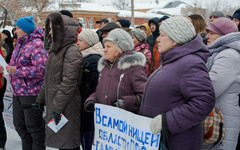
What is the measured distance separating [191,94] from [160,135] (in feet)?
1.47

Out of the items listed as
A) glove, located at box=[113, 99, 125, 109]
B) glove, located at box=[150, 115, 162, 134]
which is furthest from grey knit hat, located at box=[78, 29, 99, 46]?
glove, located at box=[150, 115, 162, 134]

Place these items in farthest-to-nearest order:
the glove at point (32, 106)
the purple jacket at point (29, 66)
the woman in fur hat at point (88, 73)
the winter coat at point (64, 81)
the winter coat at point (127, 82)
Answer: the purple jacket at point (29, 66) → the glove at point (32, 106) → the woman in fur hat at point (88, 73) → the winter coat at point (64, 81) → the winter coat at point (127, 82)

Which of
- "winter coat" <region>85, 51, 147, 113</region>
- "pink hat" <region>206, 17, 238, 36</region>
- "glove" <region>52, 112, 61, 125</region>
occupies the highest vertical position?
"pink hat" <region>206, 17, 238, 36</region>

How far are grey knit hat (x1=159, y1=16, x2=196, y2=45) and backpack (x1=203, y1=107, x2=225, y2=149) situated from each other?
87cm

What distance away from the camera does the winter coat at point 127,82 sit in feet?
8.26

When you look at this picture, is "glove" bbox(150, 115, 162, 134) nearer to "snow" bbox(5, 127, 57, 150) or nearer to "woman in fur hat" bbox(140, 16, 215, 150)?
"woman in fur hat" bbox(140, 16, 215, 150)

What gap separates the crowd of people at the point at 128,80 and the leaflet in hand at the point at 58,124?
47 millimetres

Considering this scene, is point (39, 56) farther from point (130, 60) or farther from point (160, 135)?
point (160, 135)

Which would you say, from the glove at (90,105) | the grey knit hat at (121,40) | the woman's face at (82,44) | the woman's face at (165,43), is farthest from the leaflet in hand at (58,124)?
the woman's face at (165,43)

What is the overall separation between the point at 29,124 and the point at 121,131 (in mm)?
1767

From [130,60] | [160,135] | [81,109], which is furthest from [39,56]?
[160,135]

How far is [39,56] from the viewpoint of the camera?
352 centimetres

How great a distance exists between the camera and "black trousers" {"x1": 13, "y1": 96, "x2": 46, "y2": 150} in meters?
3.55

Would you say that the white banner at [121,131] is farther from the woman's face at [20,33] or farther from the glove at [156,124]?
the woman's face at [20,33]
